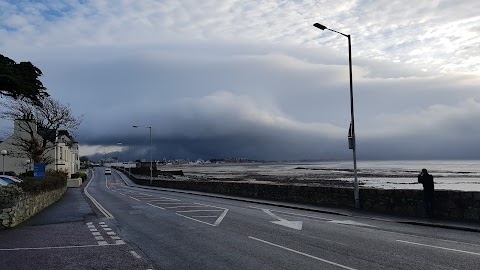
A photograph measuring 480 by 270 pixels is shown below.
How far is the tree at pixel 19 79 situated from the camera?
53.2ft

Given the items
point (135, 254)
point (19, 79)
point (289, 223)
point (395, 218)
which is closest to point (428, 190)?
point (395, 218)

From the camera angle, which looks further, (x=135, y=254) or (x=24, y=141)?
(x=24, y=141)

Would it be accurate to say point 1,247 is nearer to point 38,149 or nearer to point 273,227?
point 273,227

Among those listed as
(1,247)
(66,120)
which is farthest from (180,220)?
(66,120)

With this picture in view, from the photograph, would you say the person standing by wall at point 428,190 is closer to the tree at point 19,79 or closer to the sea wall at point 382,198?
the sea wall at point 382,198

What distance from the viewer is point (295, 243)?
11.3m

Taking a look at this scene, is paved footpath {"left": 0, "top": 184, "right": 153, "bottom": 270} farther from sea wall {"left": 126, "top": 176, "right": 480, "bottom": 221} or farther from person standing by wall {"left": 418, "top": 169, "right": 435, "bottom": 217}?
sea wall {"left": 126, "top": 176, "right": 480, "bottom": 221}

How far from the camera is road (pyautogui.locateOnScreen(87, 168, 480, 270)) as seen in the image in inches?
349

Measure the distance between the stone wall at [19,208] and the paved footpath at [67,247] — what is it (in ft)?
1.32

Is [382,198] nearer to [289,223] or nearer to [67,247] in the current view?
[289,223]

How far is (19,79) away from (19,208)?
193 inches

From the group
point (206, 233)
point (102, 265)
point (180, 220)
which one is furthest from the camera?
point (180, 220)

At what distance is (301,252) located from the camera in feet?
32.8

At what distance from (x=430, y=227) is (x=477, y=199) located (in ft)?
6.34
